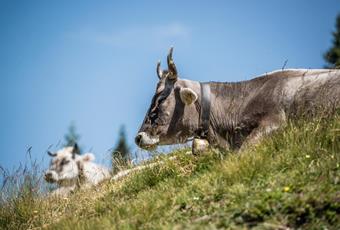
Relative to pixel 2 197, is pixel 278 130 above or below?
above

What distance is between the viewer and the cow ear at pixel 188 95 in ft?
32.3

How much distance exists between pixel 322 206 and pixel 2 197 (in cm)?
642

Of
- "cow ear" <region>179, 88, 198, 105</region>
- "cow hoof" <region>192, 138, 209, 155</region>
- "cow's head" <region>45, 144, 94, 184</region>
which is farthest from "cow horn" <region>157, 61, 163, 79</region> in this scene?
"cow's head" <region>45, 144, 94, 184</region>

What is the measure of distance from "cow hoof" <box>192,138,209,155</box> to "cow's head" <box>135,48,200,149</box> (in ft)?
2.02

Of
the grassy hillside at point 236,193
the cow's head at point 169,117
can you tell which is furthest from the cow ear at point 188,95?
the grassy hillside at point 236,193

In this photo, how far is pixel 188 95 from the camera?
9898 mm

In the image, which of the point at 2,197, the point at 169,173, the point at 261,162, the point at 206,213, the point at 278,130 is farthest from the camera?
the point at 2,197

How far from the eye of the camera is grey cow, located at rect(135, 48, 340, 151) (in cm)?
884

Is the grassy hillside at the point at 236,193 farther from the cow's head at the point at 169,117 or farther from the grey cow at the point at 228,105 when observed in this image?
the cow's head at the point at 169,117

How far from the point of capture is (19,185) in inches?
386

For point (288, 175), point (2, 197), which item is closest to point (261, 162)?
point (288, 175)

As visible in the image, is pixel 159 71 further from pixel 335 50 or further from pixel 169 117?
→ pixel 335 50

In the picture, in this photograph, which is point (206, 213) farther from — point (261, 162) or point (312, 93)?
point (312, 93)

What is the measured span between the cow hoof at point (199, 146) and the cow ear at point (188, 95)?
817 millimetres
